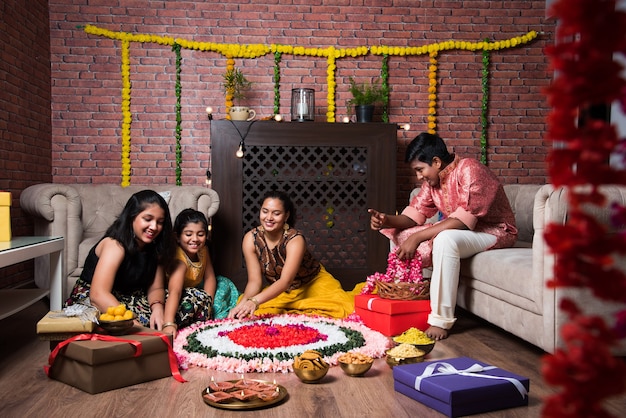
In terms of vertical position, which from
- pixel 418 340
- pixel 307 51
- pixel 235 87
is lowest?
pixel 418 340

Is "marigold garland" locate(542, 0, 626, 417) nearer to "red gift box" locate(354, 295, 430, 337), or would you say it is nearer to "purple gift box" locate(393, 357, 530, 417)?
"purple gift box" locate(393, 357, 530, 417)

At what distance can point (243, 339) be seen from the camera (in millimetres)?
3016

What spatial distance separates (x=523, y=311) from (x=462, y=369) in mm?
816

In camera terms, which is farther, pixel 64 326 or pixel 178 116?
pixel 178 116

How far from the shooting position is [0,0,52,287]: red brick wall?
14.5ft

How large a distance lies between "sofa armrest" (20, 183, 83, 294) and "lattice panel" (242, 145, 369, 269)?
135cm

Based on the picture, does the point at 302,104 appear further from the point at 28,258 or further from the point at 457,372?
the point at 457,372

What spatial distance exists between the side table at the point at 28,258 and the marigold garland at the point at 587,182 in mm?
2708

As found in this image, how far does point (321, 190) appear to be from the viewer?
521cm

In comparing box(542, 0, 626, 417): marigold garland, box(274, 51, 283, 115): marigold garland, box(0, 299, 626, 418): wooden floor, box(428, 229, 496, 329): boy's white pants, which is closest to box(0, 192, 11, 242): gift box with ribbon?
box(0, 299, 626, 418): wooden floor

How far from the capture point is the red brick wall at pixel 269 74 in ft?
17.7

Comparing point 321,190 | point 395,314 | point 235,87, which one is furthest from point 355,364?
point 235,87

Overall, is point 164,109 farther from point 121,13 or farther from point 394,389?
point 394,389

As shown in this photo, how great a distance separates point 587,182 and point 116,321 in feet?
7.22
